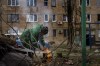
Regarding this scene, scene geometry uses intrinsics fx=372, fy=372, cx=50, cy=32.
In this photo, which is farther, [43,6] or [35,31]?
[43,6]

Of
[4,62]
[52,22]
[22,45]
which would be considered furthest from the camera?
[52,22]

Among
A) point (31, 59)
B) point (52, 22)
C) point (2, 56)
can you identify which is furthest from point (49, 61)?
point (52, 22)

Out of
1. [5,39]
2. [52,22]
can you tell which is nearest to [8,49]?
[5,39]

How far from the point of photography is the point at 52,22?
1606 inches

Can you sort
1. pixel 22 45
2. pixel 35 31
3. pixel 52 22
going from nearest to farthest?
1. pixel 22 45
2. pixel 35 31
3. pixel 52 22

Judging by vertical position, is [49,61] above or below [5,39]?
below

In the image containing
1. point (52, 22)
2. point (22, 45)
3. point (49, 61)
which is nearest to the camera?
point (49, 61)

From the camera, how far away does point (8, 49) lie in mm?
5516

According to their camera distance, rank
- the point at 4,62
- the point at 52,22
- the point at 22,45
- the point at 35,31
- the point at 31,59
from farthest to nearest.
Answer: the point at 52,22
the point at 35,31
the point at 22,45
the point at 31,59
the point at 4,62

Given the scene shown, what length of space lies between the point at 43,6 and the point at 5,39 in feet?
119

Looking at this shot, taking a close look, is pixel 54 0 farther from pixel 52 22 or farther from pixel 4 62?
pixel 4 62

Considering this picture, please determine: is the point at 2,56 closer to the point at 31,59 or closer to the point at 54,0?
the point at 31,59

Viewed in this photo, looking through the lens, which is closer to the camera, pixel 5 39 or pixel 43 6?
pixel 5 39

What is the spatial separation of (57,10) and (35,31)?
32.0m
